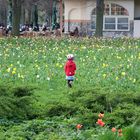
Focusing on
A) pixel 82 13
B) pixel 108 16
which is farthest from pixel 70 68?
pixel 108 16

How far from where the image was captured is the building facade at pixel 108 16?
155 feet

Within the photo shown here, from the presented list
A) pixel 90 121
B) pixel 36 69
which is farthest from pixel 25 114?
pixel 36 69

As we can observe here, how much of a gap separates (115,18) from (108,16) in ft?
2.14

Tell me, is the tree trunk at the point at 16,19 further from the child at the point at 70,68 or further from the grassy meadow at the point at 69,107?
the child at the point at 70,68

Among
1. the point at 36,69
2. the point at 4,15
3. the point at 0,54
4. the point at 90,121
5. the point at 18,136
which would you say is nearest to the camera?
the point at 18,136

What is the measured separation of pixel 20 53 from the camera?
866 inches

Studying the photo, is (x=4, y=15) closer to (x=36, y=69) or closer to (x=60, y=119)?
(x=36, y=69)

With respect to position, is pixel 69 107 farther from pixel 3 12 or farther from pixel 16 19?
pixel 3 12

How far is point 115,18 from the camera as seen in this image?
4794 cm

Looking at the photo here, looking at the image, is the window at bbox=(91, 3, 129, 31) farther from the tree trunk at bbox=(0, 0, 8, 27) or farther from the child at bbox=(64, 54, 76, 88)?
the child at bbox=(64, 54, 76, 88)

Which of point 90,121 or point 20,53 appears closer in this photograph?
point 90,121

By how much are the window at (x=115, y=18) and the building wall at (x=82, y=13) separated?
0.37 metres

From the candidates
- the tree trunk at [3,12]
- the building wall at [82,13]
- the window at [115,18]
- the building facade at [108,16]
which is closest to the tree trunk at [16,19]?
the building facade at [108,16]

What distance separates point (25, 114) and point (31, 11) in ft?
212
